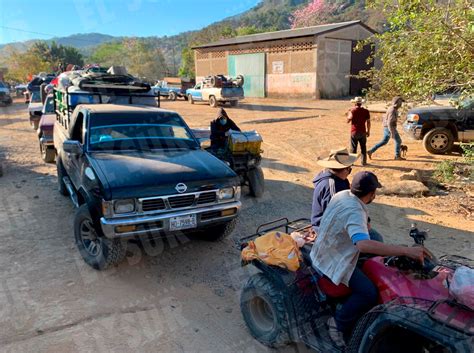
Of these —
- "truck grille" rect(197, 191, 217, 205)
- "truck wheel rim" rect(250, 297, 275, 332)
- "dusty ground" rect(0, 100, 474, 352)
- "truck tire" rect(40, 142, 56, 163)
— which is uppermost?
"truck grille" rect(197, 191, 217, 205)

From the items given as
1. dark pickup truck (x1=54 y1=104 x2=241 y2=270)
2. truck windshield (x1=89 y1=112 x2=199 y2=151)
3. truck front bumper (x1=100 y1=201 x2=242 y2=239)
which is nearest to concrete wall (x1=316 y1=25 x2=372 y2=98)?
truck windshield (x1=89 y1=112 x2=199 y2=151)

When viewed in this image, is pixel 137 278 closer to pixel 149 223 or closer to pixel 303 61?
pixel 149 223

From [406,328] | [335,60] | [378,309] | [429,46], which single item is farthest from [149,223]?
[335,60]


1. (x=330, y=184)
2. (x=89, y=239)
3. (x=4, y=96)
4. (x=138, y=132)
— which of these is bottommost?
(x=89, y=239)

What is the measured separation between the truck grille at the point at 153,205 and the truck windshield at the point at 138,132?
1329mm

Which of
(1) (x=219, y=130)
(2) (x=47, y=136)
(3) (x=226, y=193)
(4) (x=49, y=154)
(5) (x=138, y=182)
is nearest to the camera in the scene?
(5) (x=138, y=182)

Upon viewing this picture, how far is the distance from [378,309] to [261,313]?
1.33 meters

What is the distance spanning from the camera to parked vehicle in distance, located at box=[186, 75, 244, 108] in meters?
25.0

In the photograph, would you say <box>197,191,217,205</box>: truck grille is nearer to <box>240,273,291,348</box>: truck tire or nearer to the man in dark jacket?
<box>240,273,291,348</box>: truck tire

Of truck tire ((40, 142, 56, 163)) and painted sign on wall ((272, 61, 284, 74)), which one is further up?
painted sign on wall ((272, 61, 284, 74))

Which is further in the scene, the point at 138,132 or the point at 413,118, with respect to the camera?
the point at 413,118

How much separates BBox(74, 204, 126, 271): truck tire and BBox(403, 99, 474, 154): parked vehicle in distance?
9440 mm

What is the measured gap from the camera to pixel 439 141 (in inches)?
434

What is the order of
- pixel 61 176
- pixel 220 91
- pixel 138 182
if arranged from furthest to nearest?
pixel 220 91 < pixel 61 176 < pixel 138 182
